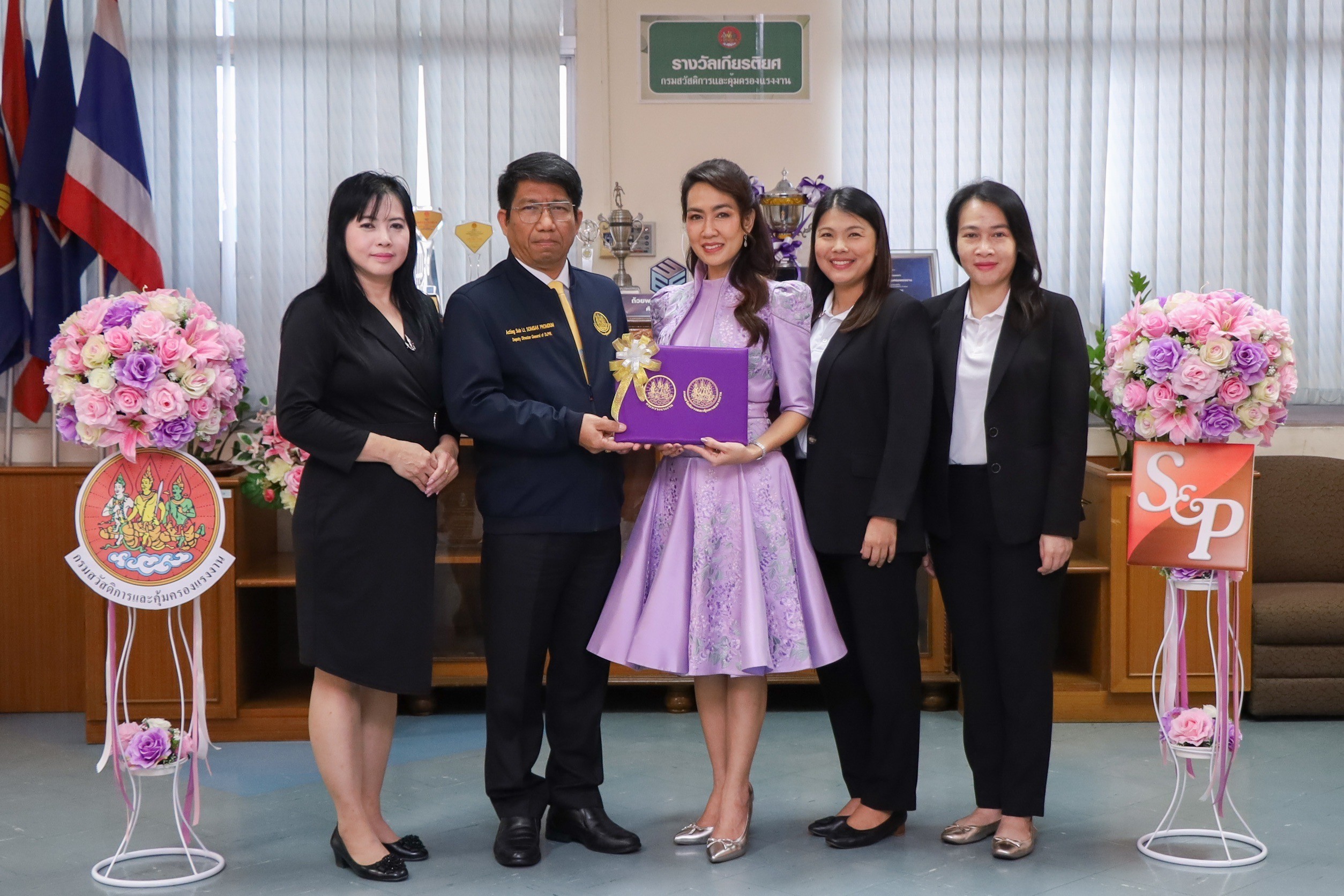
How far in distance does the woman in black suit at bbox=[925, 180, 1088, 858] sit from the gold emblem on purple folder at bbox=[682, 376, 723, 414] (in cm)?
53

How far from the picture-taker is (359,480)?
2693 millimetres

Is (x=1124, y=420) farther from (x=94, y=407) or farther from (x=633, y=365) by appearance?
(x=94, y=407)

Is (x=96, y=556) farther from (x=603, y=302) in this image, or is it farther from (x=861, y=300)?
(x=861, y=300)

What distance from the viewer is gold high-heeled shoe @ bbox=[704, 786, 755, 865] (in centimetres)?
283

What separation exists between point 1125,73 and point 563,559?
3.24 meters

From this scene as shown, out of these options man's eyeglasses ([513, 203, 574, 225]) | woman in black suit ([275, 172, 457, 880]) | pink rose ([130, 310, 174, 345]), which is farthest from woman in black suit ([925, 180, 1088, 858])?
pink rose ([130, 310, 174, 345])

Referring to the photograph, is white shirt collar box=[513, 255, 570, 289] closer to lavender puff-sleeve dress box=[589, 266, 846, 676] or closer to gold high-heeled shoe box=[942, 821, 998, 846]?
lavender puff-sleeve dress box=[589, 266, 846, 676]

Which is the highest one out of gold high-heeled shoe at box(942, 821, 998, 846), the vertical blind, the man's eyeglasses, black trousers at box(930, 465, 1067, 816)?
the vertical blind

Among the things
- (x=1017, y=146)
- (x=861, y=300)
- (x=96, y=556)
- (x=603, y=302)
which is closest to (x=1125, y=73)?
(x=1017, y=146)

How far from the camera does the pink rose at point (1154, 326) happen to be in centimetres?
287

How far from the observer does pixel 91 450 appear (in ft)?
14.9

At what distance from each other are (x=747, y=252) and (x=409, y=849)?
1.58m

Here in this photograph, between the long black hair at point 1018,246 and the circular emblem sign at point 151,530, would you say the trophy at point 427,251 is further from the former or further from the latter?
the long black hair at point 1018,246

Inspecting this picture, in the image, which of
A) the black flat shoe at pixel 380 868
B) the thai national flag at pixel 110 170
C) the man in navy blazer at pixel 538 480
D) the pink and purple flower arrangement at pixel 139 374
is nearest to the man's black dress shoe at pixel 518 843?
the man in navy blazer at pixel 538 480
